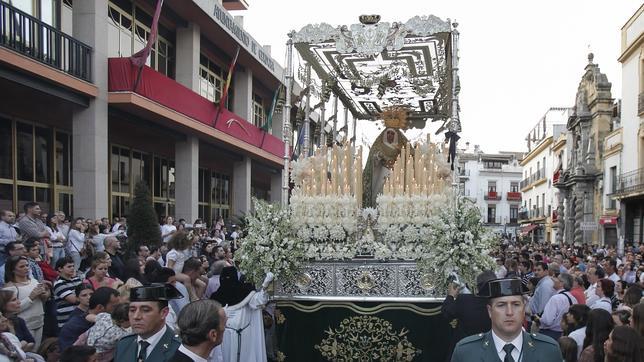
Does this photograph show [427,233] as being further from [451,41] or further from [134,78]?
[134,78]

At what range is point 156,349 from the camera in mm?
3861

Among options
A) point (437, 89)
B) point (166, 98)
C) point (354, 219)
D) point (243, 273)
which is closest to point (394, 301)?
point (354, 219)

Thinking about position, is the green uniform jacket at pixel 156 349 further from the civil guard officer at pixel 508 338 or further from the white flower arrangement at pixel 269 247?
the white flower arrangement at pixel 269 247

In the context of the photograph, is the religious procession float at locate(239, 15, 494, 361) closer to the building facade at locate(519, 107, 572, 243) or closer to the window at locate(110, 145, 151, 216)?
the window at locate(110, 145, 151, 216)

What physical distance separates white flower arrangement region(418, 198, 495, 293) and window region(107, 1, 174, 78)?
45.0 ft

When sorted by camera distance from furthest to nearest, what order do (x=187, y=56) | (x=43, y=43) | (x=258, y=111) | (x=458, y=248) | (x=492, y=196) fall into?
(x=492, y=196)
(x=258, y=111)
(x=187, y=56)
(x=43, y=43)
(x=458, y=248)

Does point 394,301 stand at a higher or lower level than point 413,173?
lower

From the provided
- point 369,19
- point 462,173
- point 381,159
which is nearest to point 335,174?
point 381,159

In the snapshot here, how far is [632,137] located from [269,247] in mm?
26403

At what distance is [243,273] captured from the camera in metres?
7.93

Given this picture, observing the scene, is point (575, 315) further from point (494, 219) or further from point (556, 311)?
point (494, 219)

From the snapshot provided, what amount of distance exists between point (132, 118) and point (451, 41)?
459 inches

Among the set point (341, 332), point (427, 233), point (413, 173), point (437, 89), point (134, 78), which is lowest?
point (341, 332)

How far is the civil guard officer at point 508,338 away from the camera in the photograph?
336 cm
